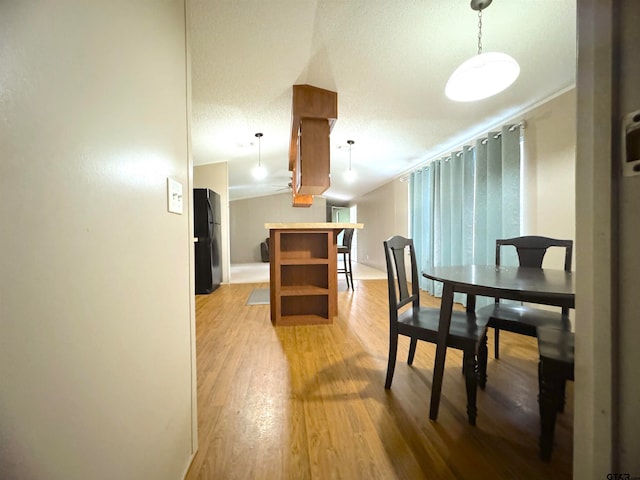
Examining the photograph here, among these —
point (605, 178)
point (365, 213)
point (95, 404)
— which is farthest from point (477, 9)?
point (365, 213)

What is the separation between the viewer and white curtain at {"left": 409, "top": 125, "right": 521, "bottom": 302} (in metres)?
2.51

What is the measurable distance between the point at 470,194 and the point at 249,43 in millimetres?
2874

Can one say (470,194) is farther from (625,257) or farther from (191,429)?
(191,429)

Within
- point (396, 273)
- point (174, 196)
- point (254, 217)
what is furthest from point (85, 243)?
point (254, 217)

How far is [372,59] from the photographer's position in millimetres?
1859

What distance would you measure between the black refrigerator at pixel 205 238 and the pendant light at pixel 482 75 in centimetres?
355

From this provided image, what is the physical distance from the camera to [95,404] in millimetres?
496

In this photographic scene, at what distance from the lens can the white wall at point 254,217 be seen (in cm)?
857

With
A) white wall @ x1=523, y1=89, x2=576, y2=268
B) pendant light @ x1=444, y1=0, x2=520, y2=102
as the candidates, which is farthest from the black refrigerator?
white wall @ x1=523, y1=89, x2=576, y2=268

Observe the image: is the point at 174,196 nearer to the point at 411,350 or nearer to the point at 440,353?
the point at 440,353

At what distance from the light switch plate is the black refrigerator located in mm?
3025

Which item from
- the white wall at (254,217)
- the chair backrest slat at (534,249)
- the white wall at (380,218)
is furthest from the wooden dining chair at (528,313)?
the white wall at (254,217)

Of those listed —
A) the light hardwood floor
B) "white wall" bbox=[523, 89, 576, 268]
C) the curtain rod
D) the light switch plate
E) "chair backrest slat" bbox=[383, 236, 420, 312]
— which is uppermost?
the curtain rod

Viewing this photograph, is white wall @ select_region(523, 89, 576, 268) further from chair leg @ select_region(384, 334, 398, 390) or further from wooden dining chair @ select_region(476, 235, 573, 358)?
chair leg @ select_region(384, 334, 398, 390)
